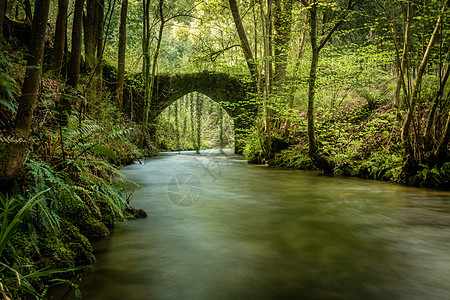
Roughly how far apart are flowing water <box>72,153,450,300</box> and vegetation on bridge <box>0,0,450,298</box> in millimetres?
462

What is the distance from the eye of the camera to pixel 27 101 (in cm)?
226

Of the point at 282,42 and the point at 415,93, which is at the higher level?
the point at 282,42

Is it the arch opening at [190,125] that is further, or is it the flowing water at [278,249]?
the arch opening at [190,125]

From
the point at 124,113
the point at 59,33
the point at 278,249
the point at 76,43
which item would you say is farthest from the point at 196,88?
the point at 278,249

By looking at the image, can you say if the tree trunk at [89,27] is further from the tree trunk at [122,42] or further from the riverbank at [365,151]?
the riverbank at [365,151]

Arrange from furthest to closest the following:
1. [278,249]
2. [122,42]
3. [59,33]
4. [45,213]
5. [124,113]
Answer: [122,42] < [124,113] < [59,33] < [278,249] < [45,213]

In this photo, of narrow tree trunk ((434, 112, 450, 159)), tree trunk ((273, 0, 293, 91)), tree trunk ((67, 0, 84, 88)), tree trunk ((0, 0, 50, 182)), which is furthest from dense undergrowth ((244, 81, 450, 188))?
tree trunk ((0, 0, 50, 182))

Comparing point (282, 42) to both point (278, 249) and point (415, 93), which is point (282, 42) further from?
point (278, 249)

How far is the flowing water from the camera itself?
7.16ft

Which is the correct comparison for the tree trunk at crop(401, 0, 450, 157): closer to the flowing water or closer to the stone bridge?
Answer: the flowing water

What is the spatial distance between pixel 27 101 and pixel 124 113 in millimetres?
6674

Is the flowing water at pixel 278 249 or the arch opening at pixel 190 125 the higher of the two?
the arch opening at pixel 190 125

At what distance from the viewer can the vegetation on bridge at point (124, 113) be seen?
220 centimetres

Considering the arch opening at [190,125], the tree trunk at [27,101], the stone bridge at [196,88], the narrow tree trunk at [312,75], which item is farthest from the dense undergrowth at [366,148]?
the arch opening at [190,125]
